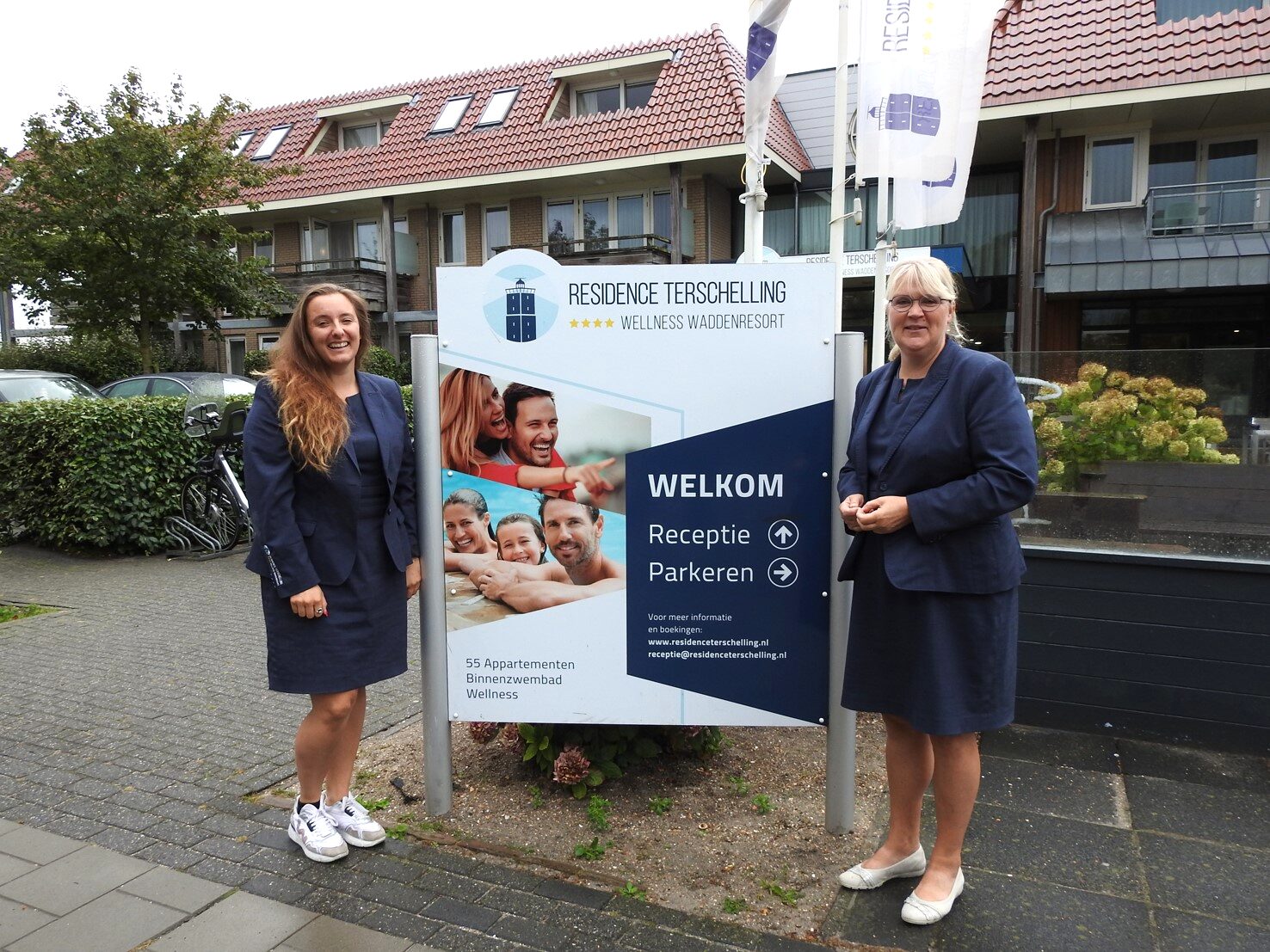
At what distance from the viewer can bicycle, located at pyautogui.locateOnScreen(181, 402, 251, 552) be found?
8.16 meters

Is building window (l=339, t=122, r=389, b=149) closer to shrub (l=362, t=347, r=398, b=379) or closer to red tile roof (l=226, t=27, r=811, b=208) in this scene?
red tile roof (l=226, t=27, r=811, b=208)

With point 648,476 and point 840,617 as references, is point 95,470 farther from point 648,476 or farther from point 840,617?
point 840,617

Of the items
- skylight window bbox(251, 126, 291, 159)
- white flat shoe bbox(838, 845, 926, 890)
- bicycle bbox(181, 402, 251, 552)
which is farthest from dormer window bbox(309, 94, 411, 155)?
white flat shoe bbox(838, 845, 926, 890)

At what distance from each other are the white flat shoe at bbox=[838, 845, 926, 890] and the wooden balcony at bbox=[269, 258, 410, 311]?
2172 cm

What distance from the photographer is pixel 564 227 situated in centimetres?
2188

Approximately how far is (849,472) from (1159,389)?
6.97 ft

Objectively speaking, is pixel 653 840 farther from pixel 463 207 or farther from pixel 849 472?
pixel 463 207

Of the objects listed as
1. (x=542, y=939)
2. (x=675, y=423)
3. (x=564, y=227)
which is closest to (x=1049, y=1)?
(x=564, y=227)

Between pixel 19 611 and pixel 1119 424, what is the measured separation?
23.2 ft

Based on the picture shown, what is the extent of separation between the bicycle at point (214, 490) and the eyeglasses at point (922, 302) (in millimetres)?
7086

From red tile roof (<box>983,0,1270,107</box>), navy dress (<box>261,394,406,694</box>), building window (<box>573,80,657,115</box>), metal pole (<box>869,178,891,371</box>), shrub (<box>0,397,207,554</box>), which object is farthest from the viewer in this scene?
building window (<box>573,80,657,115</box>)

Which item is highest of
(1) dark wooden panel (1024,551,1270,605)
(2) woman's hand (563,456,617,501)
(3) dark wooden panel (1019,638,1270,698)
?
(2) woman's hand (563,456,617,501)

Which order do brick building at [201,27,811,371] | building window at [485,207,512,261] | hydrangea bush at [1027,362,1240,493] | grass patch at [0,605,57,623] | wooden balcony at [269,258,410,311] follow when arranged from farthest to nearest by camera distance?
wooden balcony at [269,258,410,311] < building window at [485,207,512,261] < brick building at [201,27,811,371] < grass patch at [0,605,57,623] < hydrangea bush at [1027,362,1240,493]

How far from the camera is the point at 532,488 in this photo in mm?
2955
